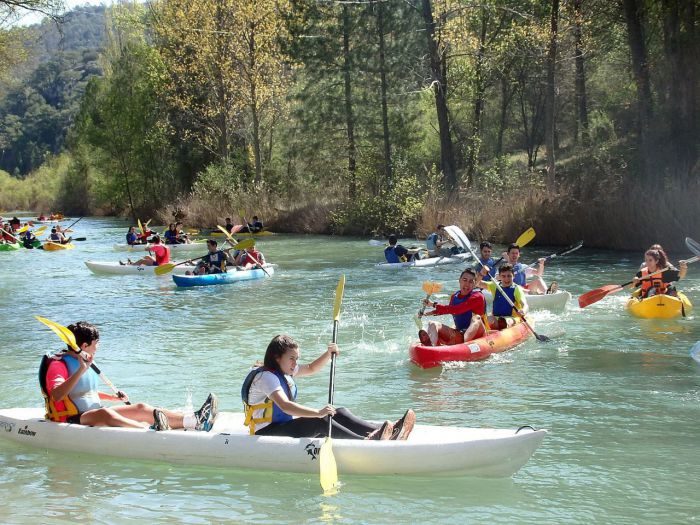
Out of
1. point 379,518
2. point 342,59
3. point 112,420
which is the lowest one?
point 379,518

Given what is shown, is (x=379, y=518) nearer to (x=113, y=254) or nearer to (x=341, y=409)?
(x=341, y=409)

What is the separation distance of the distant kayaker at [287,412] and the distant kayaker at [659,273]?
259 inches

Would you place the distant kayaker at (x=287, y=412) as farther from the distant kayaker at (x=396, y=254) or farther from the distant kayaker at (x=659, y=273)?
the distant kayaker at (x=396, y=254)

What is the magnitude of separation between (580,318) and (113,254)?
16.3m

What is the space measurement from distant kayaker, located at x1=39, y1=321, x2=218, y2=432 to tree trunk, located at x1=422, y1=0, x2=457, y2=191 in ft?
65.5

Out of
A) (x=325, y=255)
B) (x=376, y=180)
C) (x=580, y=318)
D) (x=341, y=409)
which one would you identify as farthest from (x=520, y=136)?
(x=341, y=409)

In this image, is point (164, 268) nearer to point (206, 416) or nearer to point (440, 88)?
point (206, 416)

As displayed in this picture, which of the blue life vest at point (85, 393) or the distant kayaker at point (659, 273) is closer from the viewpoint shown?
the blue life vest at point (85, 393)

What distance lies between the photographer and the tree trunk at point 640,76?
2211cm

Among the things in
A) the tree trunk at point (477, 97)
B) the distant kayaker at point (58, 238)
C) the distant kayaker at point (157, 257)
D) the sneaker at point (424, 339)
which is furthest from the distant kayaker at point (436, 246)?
the distant kayaker at point (58, 238)

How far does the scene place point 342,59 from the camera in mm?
30625

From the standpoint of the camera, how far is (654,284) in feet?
39.3

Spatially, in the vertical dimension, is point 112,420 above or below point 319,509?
above

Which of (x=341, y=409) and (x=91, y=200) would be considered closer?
(x=341, y=409)
